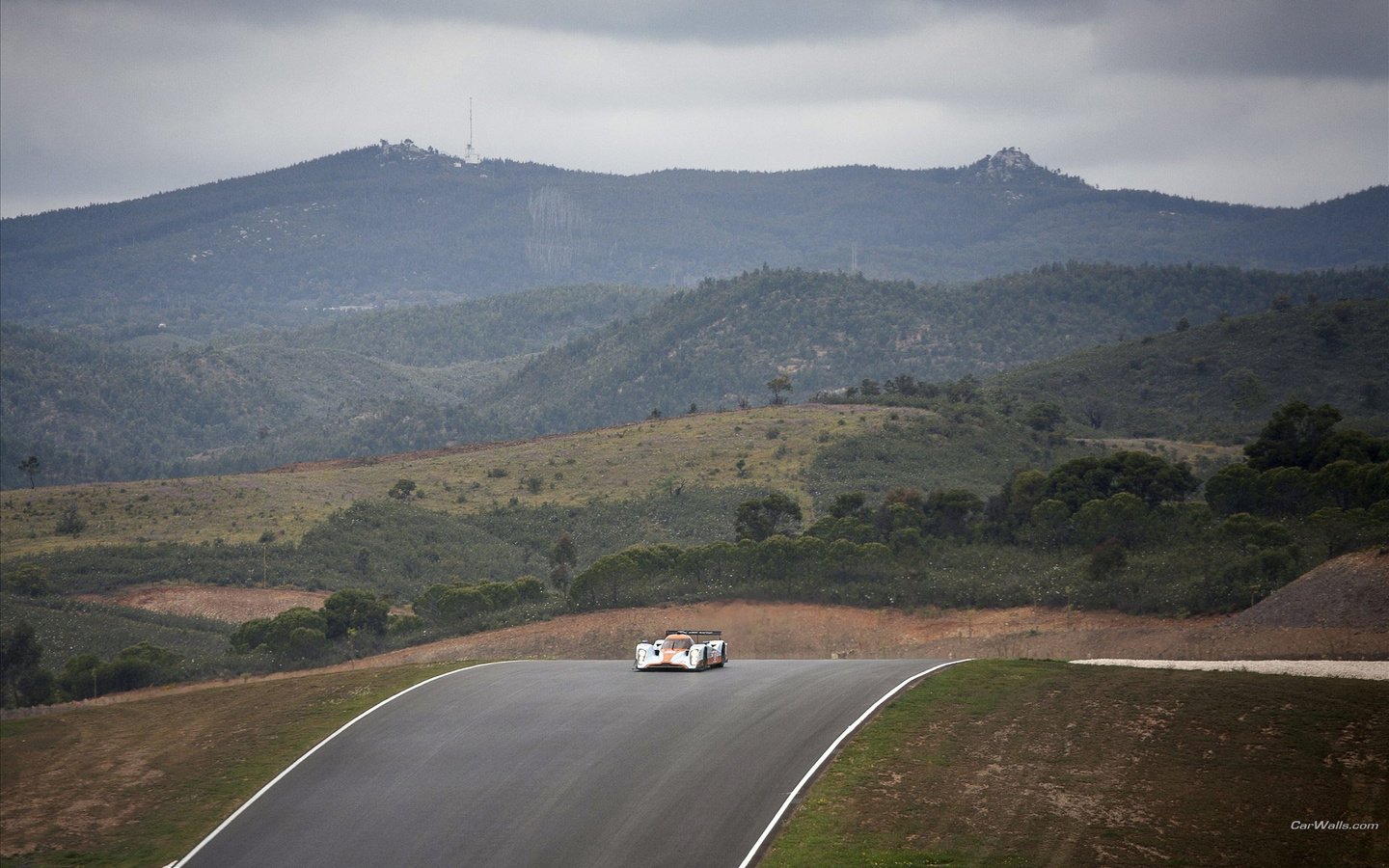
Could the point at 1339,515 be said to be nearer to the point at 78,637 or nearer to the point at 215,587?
the point at 78,637

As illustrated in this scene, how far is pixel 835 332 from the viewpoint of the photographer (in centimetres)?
19625

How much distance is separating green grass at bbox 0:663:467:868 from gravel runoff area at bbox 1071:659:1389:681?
18.6 metres

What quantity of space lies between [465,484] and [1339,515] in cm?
6582

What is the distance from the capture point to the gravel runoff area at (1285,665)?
2961 cm

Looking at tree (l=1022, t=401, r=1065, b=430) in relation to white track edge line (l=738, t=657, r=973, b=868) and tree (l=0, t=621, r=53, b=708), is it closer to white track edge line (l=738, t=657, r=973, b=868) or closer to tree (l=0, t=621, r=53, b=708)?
white track edge line (l=738, t=657, r=973, b=868)

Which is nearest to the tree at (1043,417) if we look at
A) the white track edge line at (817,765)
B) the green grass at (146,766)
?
the white track edge line at (817,765)

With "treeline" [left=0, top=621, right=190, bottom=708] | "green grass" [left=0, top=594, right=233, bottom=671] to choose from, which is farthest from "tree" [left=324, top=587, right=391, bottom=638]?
Result: "treeline" [left=0, top=621, right=190, bottom=708]

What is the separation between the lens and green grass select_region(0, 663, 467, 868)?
21.8m

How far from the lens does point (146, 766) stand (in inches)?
981

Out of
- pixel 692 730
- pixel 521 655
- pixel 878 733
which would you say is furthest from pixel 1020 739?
pixel 521 655

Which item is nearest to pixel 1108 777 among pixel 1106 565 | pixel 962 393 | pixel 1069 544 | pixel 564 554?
pixel 1106 565

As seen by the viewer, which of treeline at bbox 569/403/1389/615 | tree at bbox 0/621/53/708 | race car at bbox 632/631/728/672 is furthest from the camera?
treeline at bbox 569/403/1389/615

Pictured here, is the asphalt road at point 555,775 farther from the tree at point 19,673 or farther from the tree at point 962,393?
the tree at point 962,393

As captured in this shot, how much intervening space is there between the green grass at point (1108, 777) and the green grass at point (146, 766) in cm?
1082
